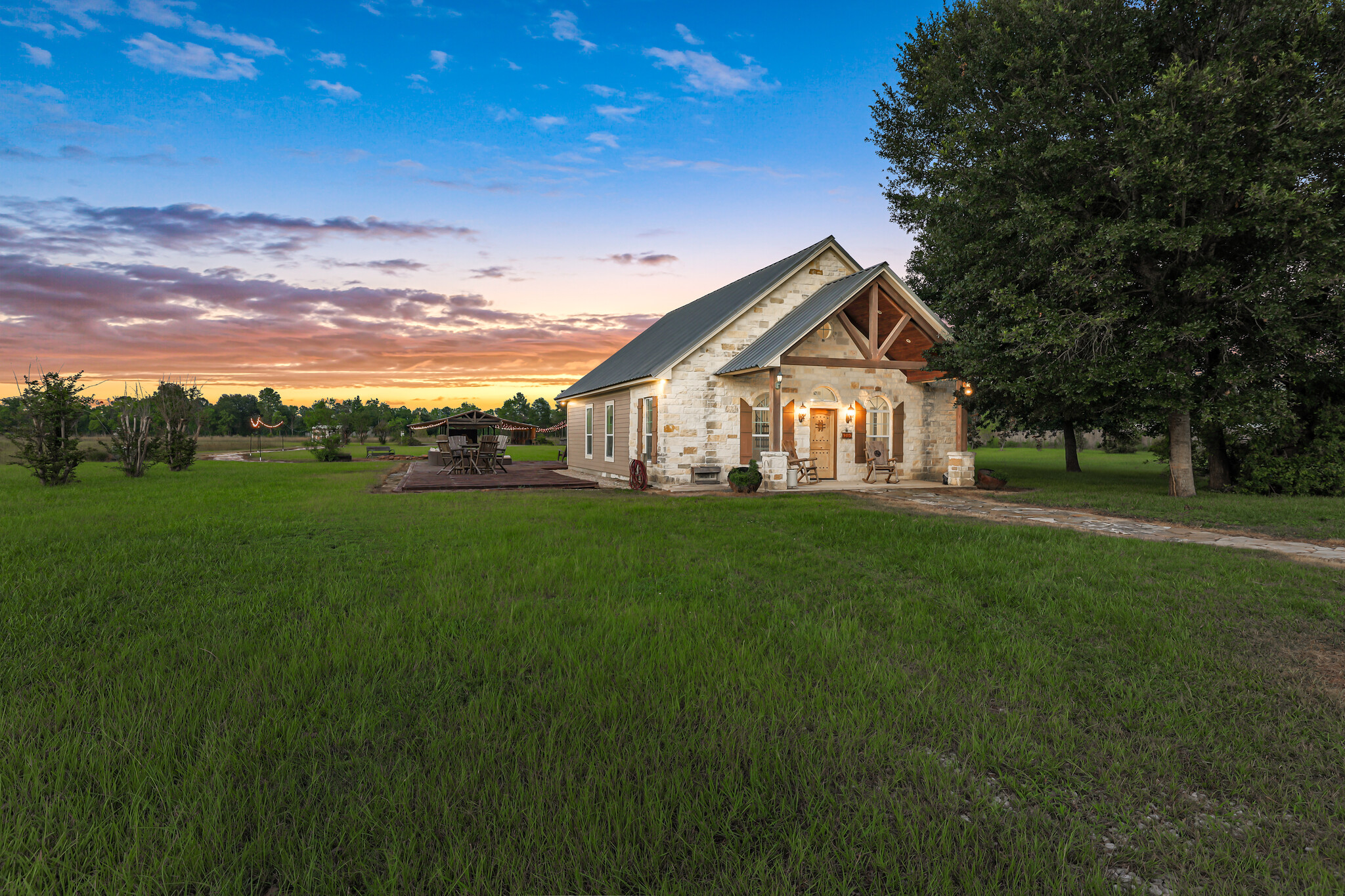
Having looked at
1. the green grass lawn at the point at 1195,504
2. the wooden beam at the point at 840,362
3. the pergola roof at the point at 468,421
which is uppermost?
the wooden beam at the point at 840,362

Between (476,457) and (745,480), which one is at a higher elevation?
(476,457)

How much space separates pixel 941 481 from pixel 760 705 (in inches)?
611

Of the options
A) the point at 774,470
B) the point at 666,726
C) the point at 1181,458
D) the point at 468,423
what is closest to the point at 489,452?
the point at 774,470

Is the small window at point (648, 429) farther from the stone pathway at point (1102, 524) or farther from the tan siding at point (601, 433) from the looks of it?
the stone pathway at point (1102, 524)

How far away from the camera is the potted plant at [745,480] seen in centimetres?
1469

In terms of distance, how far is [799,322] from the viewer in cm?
1545

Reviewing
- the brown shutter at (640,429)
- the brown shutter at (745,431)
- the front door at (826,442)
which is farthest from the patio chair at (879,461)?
the brown shutter at (640,429)

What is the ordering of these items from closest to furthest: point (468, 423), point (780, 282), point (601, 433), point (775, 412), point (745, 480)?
point (745, 480) < point (775, 412) < point (780, 282) < point (601, 433) < point (468, 423)

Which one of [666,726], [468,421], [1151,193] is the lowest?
[666,726]

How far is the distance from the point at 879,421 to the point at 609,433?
8.73 metres

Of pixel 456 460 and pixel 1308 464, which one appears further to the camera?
pixel 456 460

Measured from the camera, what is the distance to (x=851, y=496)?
1311 cm

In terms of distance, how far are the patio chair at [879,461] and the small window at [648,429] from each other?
6.06 metres

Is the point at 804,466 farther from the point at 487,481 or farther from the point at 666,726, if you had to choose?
the point at 666,726
